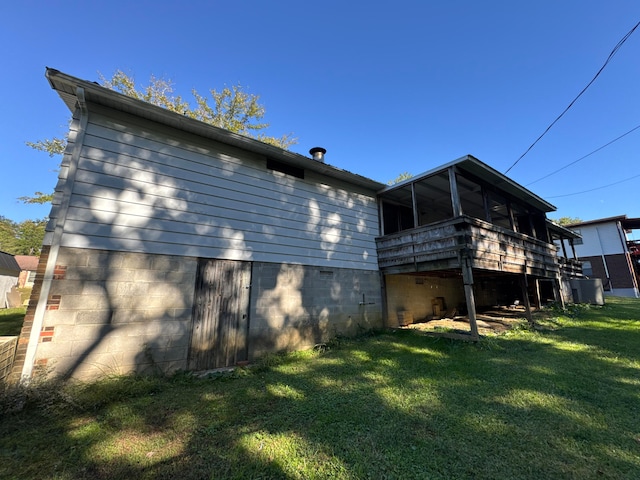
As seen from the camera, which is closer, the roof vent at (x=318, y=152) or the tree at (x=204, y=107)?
the roof vent at (x=318, y=152)

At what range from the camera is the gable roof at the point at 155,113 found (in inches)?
179

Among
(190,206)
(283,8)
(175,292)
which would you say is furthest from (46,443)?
(283,8)

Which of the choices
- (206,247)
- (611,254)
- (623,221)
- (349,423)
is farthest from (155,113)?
(623,221)

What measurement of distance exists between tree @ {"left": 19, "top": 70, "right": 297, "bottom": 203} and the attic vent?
329 inches

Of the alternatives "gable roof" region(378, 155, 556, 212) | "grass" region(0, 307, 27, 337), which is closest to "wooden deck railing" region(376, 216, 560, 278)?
"gable roof" region(378, 155, 556, 212)

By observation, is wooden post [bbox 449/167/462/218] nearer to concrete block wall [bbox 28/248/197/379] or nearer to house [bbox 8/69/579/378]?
house [bbox 8/69/579/378]

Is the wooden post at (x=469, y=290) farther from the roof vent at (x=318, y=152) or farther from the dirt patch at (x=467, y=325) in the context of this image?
the roof vent at (x=318, y=152)

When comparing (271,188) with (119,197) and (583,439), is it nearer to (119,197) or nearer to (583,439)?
(119,197)

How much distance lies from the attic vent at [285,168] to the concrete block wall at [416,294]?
177 inches

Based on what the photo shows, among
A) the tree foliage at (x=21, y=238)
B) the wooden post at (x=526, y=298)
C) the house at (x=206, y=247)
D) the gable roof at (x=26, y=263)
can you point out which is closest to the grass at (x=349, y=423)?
the house at (x=206, y=247)

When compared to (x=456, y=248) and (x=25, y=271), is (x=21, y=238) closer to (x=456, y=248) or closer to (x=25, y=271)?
(x=25, y=271)

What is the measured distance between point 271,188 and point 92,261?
12.7 ft

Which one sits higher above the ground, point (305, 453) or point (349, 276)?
point (349, 276)

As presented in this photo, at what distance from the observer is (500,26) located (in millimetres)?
9617
